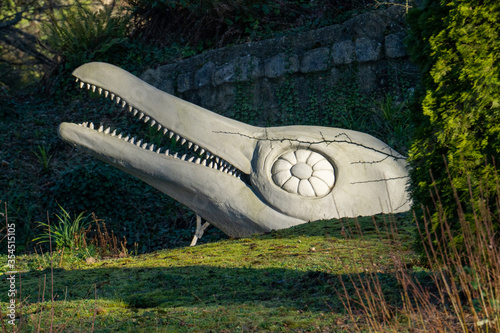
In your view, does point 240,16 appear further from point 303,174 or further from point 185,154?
point 303,174

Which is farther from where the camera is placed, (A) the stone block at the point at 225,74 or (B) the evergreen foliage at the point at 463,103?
(A) the stone block at the point at 225,74

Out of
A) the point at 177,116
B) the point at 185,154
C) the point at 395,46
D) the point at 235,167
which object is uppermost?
the point at 395,46

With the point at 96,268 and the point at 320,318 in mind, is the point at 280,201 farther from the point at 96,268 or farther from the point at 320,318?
the point at 320,318

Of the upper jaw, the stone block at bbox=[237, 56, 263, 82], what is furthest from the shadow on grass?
the stone block at bbox=[237, 56, 263, 82]

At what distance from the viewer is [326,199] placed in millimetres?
5961

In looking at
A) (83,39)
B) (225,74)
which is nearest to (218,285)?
(225,74)

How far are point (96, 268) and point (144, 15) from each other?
9.47m

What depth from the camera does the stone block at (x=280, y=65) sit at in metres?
10.1

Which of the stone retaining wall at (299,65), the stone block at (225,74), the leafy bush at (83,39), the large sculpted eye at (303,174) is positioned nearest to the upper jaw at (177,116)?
the large sculpted eye at (303,174)

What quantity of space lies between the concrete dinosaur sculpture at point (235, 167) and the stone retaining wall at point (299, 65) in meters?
3.73

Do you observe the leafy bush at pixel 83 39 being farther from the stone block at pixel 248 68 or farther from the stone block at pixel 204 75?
the stone block at pixel 248 68

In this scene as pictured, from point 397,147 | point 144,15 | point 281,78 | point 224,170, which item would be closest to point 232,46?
point 281,78

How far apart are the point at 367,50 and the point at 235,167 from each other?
4.51m

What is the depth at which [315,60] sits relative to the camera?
9938 millimetres
